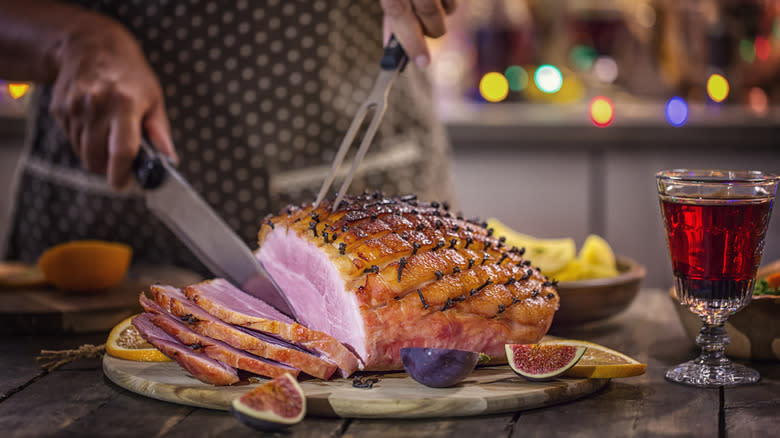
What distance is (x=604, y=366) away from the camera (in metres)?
1.57

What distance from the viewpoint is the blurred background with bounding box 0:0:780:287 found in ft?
15.4

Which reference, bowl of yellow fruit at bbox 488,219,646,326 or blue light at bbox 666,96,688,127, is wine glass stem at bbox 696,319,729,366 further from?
blue light at bbox 666,96,688,127

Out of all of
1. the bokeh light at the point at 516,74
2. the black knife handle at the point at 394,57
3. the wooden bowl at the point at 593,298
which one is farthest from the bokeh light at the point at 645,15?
the black knife handle at the point at 394,57

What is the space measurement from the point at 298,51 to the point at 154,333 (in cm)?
142

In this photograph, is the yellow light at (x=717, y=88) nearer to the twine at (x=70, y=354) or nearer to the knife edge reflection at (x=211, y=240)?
the knife edge reflection at (x=211, y=240)

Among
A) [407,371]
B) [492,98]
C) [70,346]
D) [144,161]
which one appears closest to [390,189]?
[144,161]

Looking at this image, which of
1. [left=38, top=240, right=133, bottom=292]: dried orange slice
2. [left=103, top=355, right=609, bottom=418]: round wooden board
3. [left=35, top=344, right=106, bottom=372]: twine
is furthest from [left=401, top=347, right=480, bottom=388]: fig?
[left=38, top=240, right=133, bottom=292]: dried orange slice

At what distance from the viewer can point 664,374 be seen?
1.70 metres

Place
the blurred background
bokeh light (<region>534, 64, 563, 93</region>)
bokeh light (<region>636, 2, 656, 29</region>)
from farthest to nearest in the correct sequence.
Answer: bokeh light (<region>534, 64, 563, 93</region>) → bokeh light (<region>636, 2, 656, 29</region>) → the blurred background

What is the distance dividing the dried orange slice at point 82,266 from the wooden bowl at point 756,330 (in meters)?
1.54

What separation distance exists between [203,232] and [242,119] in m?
0.88

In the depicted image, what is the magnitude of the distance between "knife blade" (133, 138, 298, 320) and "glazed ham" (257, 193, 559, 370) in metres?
0.13

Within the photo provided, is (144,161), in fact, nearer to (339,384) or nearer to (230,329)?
(230,329)

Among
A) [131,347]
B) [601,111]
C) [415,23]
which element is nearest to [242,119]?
[415,23]
